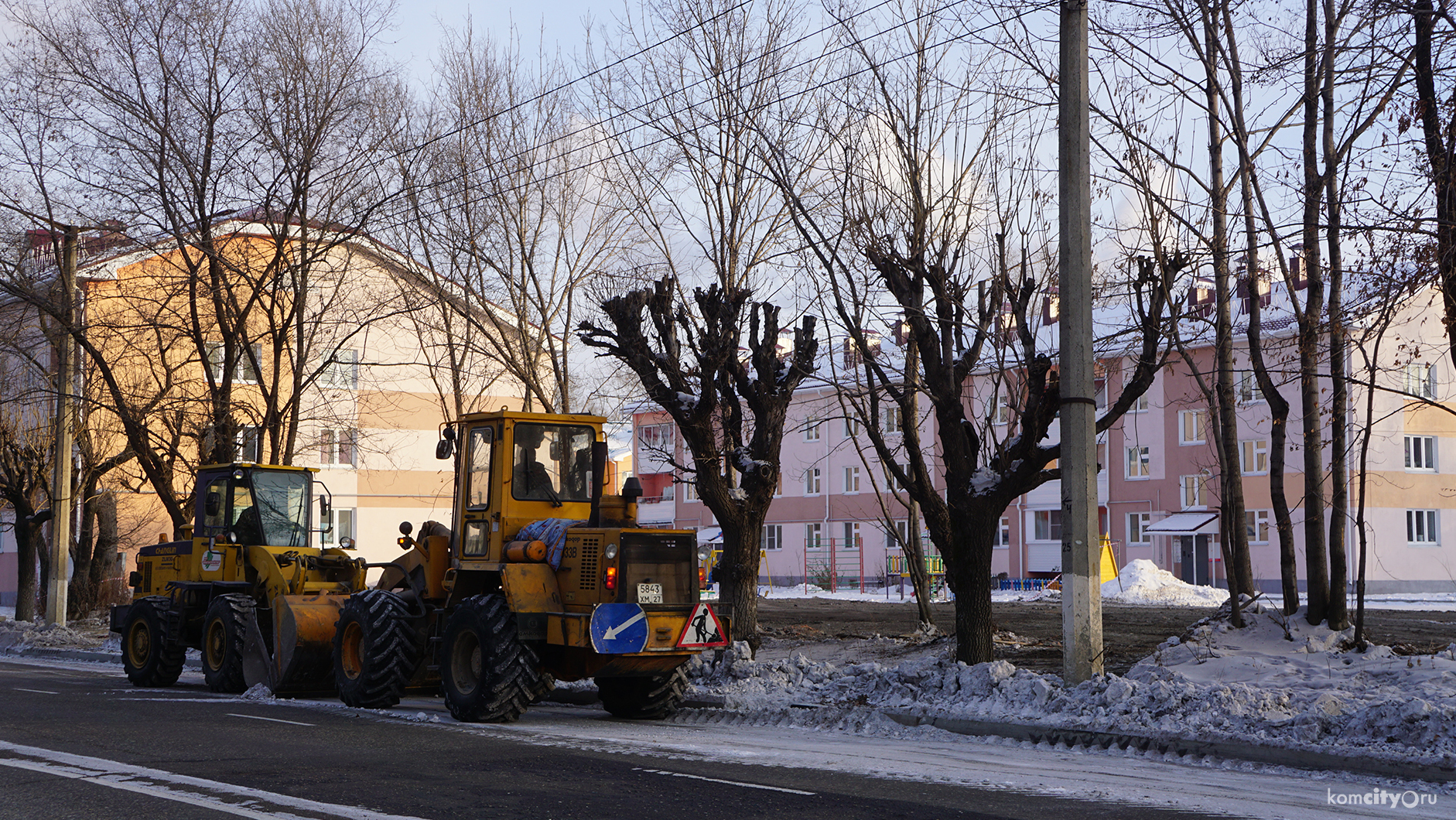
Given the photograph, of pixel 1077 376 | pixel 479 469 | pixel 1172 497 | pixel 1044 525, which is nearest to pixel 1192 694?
pixel 1077 376

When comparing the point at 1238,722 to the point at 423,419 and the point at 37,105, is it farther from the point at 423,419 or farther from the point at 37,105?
the point at 423,419

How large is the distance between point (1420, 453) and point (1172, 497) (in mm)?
8391

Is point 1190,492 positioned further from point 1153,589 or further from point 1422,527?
point 1153,589

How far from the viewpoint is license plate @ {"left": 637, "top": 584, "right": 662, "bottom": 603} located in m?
12.8

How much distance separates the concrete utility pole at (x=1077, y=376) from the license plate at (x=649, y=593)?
381cm

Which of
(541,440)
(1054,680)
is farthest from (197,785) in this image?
(1054,680)

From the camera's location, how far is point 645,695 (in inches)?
546

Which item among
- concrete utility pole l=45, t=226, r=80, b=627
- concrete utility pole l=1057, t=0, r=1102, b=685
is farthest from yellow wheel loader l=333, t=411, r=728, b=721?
concrete utility pole l=45, t=226, r=80, b=627

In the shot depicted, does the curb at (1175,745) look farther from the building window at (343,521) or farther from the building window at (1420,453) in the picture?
the building window at (1420,453)

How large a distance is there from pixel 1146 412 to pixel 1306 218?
3783cm

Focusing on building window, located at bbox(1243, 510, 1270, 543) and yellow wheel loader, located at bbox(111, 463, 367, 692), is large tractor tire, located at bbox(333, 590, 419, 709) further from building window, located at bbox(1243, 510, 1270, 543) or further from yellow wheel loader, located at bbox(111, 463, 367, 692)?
building window, located at bbox(1243, 510, 1270, 543)

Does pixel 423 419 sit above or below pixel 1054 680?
above

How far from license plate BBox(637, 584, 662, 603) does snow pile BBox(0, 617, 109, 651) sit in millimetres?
17176

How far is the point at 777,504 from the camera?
60.8 meters
